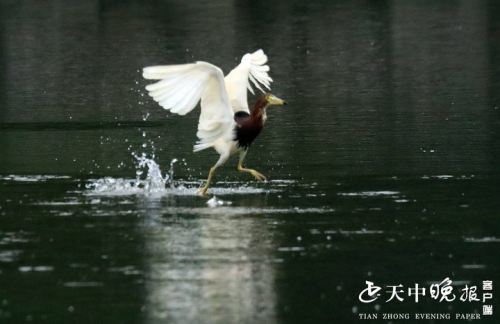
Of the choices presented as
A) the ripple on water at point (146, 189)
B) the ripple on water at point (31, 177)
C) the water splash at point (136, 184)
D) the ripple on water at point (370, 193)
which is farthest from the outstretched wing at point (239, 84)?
the ripple on water at point (370, 193)

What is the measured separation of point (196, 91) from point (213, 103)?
41cm

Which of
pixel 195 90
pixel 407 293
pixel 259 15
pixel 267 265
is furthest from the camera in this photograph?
pixel 259 15

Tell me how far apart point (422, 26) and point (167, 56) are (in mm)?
9604

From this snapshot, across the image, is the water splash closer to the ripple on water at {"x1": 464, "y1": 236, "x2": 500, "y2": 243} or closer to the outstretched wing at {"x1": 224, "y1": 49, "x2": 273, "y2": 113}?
the outstretched wing at {"x1": 224, "y1": 49, "x2": 273, "y2": 113}

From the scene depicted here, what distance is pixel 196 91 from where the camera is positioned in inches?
681

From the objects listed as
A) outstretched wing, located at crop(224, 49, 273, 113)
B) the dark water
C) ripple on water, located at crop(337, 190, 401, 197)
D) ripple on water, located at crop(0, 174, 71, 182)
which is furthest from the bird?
ripple on water, located at crop(0, 174, 71, 182)

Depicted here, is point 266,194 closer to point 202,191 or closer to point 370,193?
point 202,191

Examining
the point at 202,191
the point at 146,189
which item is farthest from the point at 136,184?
the point at 202,191

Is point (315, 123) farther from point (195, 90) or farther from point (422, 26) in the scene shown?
point (422, 26)

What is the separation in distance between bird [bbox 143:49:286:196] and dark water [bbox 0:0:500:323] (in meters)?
0.47

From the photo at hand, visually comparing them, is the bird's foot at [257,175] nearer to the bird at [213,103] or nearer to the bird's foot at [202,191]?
the bird at [213,103]

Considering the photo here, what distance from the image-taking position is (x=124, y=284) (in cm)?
1223

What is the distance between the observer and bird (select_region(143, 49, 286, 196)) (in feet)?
56.3

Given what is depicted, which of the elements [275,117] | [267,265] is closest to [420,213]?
[267,265]
